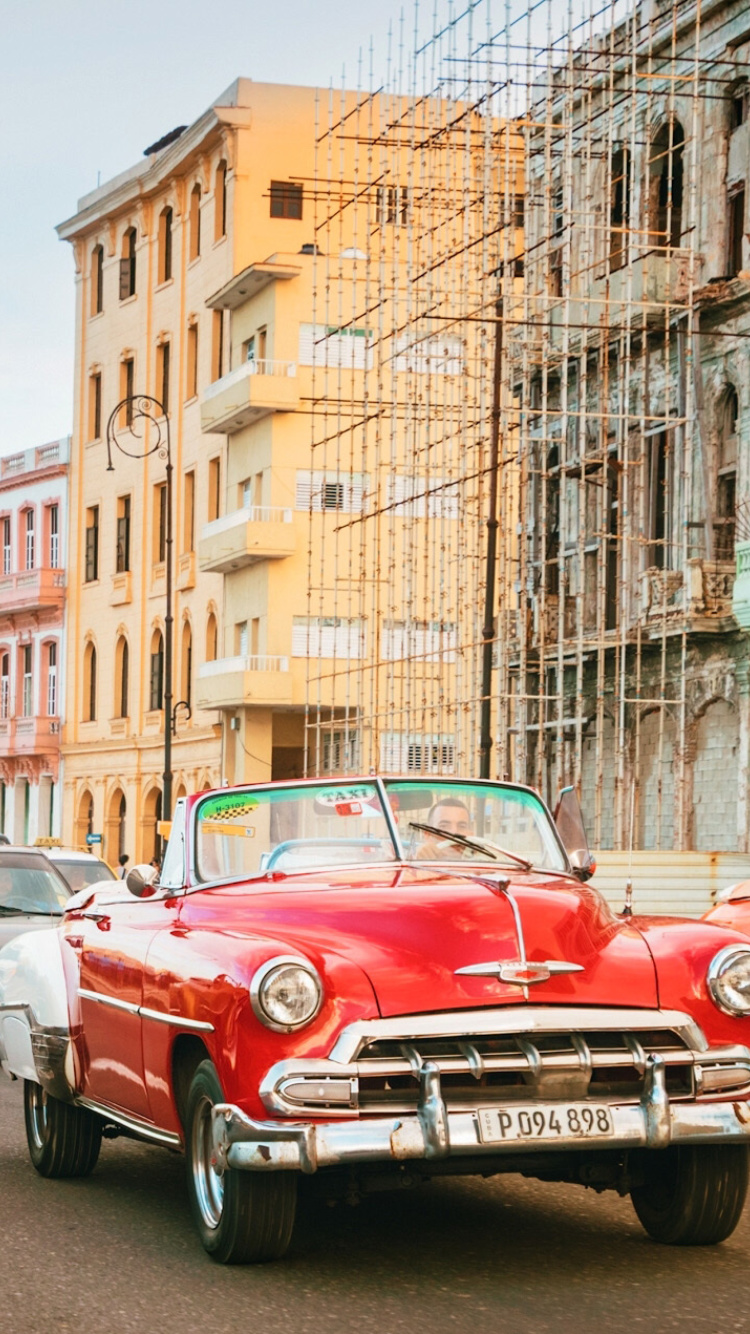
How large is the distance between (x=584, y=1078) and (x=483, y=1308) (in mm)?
766

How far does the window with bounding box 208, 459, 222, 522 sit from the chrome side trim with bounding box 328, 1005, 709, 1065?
5174 cm

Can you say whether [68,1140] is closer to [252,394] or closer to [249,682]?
[249,682]

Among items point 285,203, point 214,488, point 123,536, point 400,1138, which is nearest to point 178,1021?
point 400,1138

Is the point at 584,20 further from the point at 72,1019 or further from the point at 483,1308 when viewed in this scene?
the point at 483,1308

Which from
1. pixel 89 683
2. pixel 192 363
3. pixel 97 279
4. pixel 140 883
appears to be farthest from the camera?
pixel 97 279

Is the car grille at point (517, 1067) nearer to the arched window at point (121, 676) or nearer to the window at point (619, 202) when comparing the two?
the window at point (619, 202)

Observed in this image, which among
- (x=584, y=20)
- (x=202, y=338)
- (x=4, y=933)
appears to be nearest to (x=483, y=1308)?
(x=4, y=933)

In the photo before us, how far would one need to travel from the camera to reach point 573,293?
117 feet

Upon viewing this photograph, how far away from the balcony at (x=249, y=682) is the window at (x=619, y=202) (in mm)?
17952

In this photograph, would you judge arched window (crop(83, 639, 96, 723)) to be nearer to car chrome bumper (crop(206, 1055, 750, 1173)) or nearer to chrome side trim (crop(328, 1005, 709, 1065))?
chrome side trim (crop(328, 1005, 709, 1065))

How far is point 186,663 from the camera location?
60.6 meters

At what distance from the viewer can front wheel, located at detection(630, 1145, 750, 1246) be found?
747 cm

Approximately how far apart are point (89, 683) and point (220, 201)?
52.5ft

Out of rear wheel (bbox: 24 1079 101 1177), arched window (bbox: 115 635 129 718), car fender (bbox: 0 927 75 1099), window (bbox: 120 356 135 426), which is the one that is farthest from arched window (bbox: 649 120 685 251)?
arched window (bbox: 115 635 129 718)
